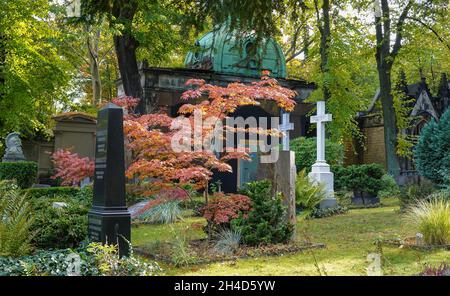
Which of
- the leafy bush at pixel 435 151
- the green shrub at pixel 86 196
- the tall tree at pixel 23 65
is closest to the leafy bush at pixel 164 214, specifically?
the green shrub at pixel 86 196

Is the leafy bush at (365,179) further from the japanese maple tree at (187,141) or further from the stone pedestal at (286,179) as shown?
the japanese maple tree at (187,141)

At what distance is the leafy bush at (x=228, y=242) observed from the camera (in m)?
8.85

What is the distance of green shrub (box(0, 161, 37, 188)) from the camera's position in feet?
58.7

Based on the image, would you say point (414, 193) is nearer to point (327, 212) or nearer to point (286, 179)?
point (327, 212)

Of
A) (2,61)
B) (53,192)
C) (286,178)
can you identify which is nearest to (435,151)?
(286,178)

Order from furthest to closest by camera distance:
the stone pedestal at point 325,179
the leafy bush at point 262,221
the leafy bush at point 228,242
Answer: the stone pedestal at point 325,179
the leafy bush at point 262,221
the leafy bush at point 228,242

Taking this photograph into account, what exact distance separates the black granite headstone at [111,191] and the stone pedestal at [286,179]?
137 inches

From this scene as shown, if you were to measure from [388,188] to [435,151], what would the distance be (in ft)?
12.9

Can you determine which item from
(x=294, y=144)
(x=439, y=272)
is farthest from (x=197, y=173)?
(x=294, y=144)

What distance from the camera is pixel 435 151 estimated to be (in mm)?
14266

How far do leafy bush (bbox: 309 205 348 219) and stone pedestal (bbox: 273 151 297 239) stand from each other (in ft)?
14.0

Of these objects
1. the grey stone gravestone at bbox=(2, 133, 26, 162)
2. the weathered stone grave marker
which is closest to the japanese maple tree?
the weathered stone grave marker

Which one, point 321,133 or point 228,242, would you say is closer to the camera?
point 228,242

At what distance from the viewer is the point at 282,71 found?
85.8 ft
